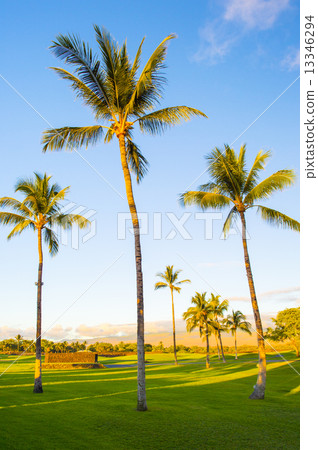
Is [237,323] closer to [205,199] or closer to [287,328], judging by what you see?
[287,328]

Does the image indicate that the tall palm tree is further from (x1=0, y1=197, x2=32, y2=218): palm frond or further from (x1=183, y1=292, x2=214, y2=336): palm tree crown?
(x1=183, y1=292, x2=214, y2=336): palm tree crown

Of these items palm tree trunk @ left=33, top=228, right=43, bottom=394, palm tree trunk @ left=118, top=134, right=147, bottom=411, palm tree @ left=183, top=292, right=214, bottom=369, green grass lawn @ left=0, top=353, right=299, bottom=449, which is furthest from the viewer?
palm tree @ left=183, top=292, right=214, bottom=369

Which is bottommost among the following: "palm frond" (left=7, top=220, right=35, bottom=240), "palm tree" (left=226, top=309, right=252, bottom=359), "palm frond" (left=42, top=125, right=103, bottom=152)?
"palm tree" (left=226, top=309, right=252, bottom=359)

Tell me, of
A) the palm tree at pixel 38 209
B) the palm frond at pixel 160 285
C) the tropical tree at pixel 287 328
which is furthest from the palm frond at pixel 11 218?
the tropical tree at pixel 287 328

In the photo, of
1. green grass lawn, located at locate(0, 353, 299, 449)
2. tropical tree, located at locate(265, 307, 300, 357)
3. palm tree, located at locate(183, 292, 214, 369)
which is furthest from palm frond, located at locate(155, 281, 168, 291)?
green grass lawn, located at locate(0, 353, 299, 449)

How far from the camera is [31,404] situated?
15.8 m

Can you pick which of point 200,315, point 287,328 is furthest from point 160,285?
point 287,328

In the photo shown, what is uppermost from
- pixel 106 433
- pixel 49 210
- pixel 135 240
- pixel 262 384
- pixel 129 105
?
pixel 129 105

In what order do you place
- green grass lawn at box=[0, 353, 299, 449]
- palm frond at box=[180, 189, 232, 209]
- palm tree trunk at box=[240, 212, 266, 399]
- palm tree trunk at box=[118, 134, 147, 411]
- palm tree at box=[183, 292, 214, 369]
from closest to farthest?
green grass lawn at box=[0, 353, 299, 449] < palm tree trunk at box=[118, 134, 147, 411] < palm tree trunk at box=[240, 212, 266, 399] < palm frond at box=[180, 189, 232, 209] < palm tree at box=[183, 292, 214, 369]

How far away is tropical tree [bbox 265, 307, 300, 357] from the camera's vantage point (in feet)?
212
